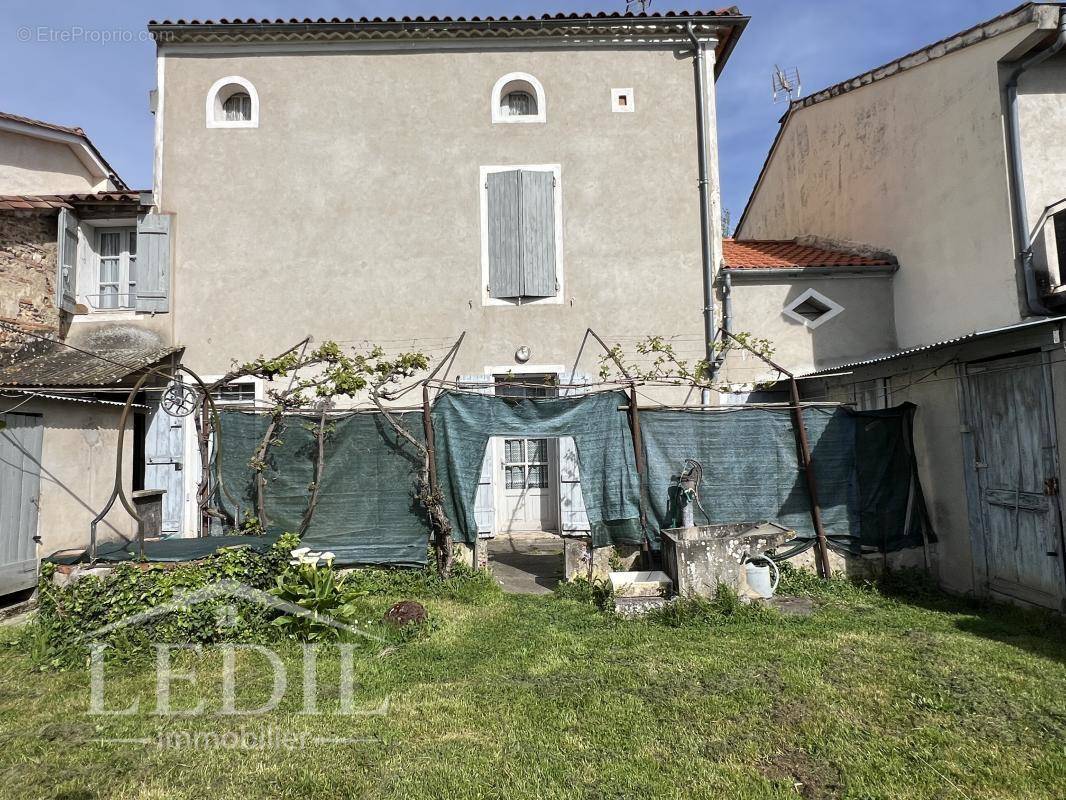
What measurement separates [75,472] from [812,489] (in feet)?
27.0

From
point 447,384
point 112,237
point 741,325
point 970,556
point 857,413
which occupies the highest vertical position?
point 112,237

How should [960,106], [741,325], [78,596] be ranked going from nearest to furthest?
[78,596]
[960,106]
[741,325]

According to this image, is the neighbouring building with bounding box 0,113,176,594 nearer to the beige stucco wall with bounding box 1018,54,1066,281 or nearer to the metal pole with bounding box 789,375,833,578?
the metal pole with bounding box 789,375,833,578

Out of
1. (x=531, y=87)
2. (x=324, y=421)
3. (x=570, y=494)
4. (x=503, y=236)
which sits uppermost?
(x=531, y=87)

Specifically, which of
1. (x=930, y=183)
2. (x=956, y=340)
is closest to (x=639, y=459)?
(x=956, y=340)

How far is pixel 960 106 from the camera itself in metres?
7.18

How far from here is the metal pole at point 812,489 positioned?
22.0 feet

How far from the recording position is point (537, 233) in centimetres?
851

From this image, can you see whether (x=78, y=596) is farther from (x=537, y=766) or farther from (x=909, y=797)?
(x=909, y=797)

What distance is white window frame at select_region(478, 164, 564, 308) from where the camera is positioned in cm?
848

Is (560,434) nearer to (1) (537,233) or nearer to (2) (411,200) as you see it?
(1) (537,233)

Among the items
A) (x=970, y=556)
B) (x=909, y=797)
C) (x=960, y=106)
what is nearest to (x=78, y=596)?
(x=909, y=797)

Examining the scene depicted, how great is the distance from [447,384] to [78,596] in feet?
12.4

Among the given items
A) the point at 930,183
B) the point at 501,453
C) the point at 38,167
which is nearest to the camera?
the point at 930,183
